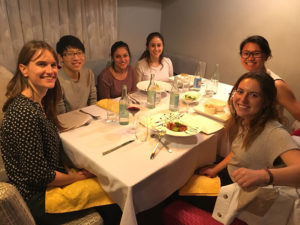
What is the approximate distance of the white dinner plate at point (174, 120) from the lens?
1.42m

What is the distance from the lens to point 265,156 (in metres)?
1.18

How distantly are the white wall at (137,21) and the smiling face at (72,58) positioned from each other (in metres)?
1.67

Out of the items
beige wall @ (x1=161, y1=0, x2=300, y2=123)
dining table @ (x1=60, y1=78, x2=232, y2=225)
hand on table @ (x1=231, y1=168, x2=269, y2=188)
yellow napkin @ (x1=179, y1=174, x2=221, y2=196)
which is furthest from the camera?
beige wall @ (x1=161, y1=0, x2=300, y2=123)

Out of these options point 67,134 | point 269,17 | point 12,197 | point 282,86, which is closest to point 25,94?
point 67,134

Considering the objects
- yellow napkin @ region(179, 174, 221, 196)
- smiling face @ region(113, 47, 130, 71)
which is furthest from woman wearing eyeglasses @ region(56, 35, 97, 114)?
yellow napkin @ region(179, 174, 221, 196)

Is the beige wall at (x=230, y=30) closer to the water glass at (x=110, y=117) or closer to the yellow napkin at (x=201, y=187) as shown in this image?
the yellow napkin at (x=201, y=187)

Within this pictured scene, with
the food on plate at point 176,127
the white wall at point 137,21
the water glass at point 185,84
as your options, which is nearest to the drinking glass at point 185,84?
the water glass at point 185,84

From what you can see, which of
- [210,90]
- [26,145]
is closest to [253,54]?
[210,90]

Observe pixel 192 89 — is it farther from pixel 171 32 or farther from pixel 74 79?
pixel 171 32

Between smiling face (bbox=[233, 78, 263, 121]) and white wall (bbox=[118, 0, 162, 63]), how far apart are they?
2562 mm

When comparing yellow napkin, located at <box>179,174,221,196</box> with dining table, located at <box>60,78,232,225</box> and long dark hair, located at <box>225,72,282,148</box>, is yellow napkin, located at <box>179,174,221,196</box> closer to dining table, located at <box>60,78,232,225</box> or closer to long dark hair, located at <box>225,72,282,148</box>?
dining table, located at <box>60,78,232,225</box>

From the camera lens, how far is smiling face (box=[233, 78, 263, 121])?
1.25m

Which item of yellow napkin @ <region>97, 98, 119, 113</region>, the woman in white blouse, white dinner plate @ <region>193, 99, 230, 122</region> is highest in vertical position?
the woman in white blouse

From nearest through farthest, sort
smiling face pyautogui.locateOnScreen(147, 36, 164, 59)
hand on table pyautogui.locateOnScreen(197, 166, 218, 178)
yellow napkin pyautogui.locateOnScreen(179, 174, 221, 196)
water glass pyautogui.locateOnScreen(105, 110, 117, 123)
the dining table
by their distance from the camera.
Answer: the dining table → yellow napkin pyautogui.locateOnScreen(179, 174, 221, 196) → hand on table pyautogui.locateOnScreen(197, 166, 218, 178) → water glass pyautogui.locateOnScreen(105, 110, 117, 123) → smiling face pyautogui.locateOnScreen(147, 36, 164, 59)
